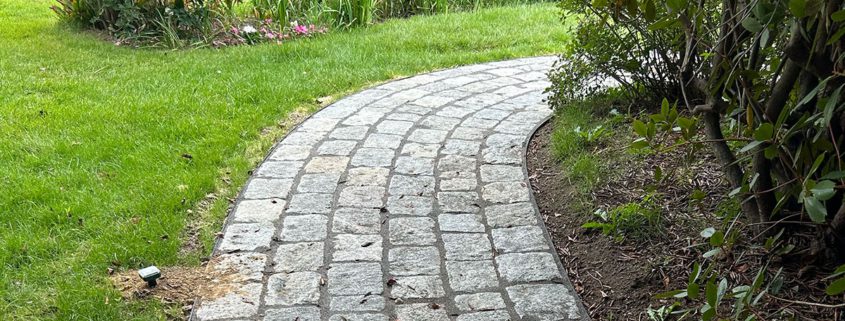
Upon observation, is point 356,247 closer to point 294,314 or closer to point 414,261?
point 414,261

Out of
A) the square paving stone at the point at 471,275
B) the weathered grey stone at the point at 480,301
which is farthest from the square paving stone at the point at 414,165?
the weathered grey stone at the point at 480,301

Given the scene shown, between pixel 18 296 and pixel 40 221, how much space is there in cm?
72

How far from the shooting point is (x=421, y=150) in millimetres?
4738

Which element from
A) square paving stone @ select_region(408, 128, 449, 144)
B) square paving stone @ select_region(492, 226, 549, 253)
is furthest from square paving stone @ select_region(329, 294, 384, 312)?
square paving stone @ select_region(408, 128, 449, 144)

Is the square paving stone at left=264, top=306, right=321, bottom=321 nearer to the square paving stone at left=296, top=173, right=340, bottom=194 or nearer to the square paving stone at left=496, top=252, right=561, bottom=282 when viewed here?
the square paving stone at left=496, top=252, right=561, bottom=282

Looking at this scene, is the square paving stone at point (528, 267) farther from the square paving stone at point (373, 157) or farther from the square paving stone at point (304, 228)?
the square paving stone at point (373, 157)

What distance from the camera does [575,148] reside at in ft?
14.8

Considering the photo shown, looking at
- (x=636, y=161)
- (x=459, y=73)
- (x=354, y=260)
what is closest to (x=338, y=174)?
(x=354, y=260)

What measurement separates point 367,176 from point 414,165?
0.32 m

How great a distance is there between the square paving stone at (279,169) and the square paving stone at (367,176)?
0.32 meters

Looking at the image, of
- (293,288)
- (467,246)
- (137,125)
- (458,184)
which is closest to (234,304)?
(293,288)

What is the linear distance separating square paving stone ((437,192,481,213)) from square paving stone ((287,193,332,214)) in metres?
0.59

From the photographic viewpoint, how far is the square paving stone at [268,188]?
4.09m

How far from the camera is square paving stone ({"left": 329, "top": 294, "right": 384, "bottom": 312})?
3.05 meters
